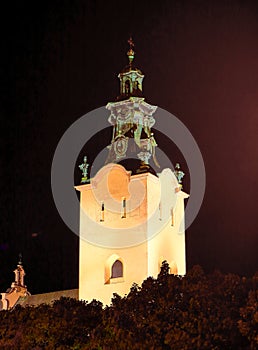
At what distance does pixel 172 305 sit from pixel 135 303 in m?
1.85

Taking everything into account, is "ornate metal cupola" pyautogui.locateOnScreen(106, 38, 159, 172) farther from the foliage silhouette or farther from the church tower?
the foliage silhouette

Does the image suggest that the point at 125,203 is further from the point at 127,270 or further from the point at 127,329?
the point at 127,329

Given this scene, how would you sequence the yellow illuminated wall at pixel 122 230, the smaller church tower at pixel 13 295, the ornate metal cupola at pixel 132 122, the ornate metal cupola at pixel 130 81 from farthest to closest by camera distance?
1. the smaller church tower at pixel 13 295
2. the ornate metal cupola at pixel 130 81
3. the ornate metal cupola at pixel 132 122
4. the yellow illuminated wall at pixel 122 230

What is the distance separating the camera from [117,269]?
44.3m

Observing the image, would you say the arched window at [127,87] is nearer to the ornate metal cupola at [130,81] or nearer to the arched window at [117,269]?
the ornate metal cupola at [130,81]

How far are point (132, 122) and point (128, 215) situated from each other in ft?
18.4

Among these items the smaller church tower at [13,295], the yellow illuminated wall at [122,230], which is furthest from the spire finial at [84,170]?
the smaller church tower at [13,295]

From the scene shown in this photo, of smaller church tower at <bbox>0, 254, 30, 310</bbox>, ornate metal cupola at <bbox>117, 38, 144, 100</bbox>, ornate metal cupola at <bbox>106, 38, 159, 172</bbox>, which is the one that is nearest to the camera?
ornate metal cupola at <bbox>106, 38, 159, 172</bbox>

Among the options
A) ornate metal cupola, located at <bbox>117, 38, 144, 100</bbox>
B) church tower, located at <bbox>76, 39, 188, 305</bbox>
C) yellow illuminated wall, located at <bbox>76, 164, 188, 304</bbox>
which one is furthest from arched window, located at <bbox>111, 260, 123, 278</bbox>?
ornate metal cupola, located at <bbox>117, 38, 144, 100</bbox>

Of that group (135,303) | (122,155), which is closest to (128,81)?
(122,155)

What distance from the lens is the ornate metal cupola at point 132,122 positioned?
45.6 m

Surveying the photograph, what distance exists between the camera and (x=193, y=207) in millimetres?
49406

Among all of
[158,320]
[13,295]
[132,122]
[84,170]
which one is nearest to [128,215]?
[84,170]

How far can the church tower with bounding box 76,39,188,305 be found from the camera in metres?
43.5
